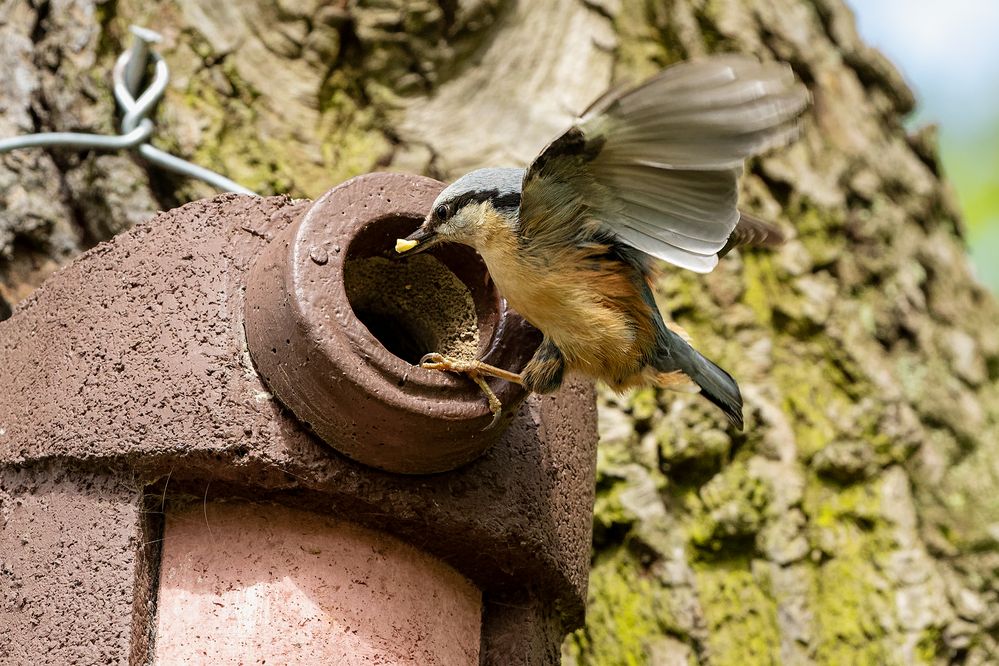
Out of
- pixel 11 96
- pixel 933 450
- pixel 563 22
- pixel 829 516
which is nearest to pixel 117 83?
pixel 11 96

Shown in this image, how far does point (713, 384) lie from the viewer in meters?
1.99

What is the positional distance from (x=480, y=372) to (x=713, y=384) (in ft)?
1.60

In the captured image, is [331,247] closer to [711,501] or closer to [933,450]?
[711,501]

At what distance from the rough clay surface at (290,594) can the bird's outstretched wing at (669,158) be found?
546mm

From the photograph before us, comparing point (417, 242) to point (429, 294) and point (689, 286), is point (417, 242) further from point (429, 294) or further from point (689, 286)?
point (689, 286)

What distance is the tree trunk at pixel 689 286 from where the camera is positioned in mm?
2490

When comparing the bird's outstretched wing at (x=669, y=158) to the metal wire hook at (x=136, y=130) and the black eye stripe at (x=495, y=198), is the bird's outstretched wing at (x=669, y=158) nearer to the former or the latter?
the black eye stripe at (x=495, y=198)

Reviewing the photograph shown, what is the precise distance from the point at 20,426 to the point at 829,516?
68.8 inches

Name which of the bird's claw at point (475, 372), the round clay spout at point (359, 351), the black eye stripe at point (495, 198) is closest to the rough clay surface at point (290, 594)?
the round clay spout at point (359, 351)

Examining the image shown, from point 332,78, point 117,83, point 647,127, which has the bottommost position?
point 332,78

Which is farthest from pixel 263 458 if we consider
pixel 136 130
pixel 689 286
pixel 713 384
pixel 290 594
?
pixel 689 286

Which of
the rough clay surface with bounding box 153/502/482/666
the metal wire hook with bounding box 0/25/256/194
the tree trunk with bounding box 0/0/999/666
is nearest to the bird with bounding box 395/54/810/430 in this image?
the rough clay surface with bounding box 153/502/482/666

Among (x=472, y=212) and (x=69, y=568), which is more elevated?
(x=472, y=212)

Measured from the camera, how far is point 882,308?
10.1 ft
